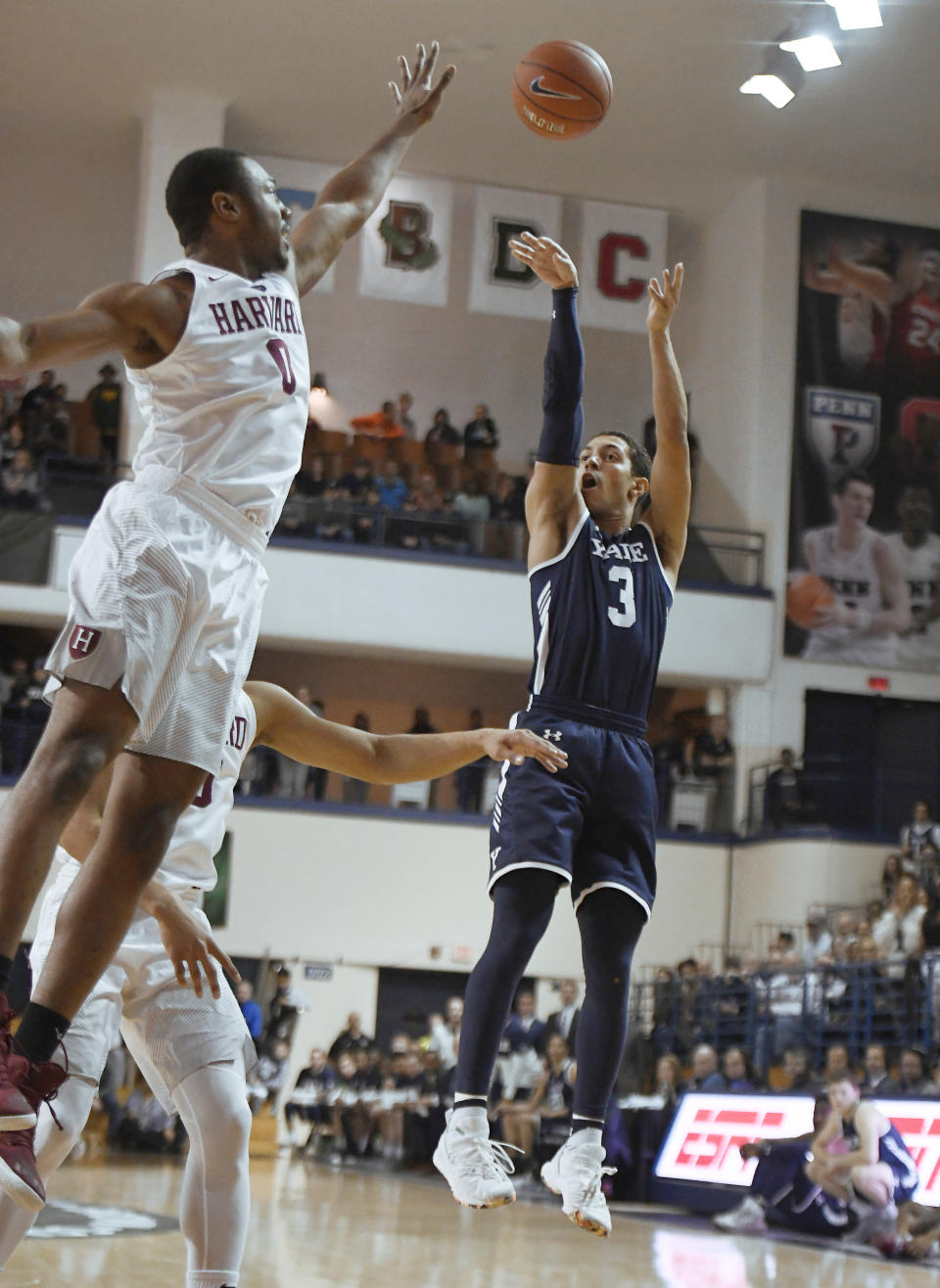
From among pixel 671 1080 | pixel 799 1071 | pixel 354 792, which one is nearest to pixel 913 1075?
pixel 799 1071

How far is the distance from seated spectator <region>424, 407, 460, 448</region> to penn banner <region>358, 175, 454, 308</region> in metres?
3.00

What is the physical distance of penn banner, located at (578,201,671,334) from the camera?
2061 cm

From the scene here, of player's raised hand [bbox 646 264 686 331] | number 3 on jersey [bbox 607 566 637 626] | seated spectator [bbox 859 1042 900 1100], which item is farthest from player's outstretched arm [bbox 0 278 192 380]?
seated spectator [bbox 859 1042 900 1100]

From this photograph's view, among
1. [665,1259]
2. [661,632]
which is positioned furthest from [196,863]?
[665,1259]

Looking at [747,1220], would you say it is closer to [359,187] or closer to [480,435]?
[359,187]

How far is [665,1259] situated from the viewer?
920 centimetres

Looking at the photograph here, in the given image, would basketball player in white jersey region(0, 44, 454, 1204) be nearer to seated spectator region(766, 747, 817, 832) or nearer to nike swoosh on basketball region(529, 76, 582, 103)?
nike swoosh on basketball region(529, 76, 582, 103)

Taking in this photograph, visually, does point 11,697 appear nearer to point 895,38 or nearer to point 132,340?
point 895,38

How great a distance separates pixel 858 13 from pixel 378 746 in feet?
48.0

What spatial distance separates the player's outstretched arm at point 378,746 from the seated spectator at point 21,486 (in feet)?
52.0

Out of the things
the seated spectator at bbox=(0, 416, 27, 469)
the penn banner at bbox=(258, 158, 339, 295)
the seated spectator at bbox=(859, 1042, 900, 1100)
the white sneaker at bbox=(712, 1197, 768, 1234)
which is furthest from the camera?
the penn banner at bbox=(258, 158, 339, 295)

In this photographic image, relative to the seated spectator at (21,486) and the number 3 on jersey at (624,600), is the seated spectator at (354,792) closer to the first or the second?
the seated spectator at (21,486)

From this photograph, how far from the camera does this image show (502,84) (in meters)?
20.7

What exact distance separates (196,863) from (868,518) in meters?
18.9
